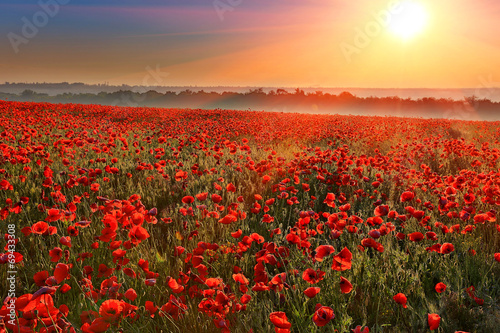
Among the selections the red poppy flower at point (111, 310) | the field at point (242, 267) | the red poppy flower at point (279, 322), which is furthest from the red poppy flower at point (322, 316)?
the red poppy flower at point (111, 310)

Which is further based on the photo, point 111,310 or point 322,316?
point 111,310

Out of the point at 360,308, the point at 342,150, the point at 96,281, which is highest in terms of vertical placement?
the point at 342,150

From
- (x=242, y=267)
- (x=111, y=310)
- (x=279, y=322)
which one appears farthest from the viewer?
(x=242, y=267)

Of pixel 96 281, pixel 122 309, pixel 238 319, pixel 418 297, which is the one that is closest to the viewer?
pixel 122 309

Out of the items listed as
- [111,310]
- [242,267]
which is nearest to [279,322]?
[111,310]

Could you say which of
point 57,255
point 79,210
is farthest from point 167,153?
point 57,255

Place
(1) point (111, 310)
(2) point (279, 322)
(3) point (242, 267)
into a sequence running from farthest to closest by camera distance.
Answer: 1. (3) point (242, 267)
2. (1) point (111, 310)
3. (2) point (279, 322)

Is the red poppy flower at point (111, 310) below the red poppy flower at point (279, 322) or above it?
below

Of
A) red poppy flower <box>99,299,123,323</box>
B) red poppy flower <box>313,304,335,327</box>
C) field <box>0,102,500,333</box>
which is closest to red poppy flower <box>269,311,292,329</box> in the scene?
field <box>0,102,500,333</box>

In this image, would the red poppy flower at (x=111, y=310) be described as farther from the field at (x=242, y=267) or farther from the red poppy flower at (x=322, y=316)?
the red poppy flower at (x=322, y=316)

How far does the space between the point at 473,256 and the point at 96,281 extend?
3329 mm

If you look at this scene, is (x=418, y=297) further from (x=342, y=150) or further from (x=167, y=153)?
(x=167, y=153)

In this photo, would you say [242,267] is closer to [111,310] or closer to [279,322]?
[111,310]

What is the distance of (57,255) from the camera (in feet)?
6.36
